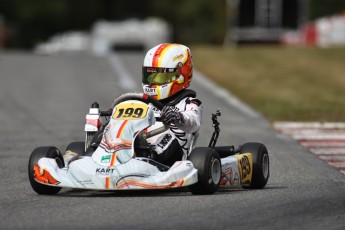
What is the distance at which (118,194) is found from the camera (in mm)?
9617

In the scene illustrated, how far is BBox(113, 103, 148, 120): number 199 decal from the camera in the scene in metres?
9.60

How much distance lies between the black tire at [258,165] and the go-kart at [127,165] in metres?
0.25

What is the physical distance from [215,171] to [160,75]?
1.08 m

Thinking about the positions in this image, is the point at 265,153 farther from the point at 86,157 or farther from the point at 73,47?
the point at 73,47

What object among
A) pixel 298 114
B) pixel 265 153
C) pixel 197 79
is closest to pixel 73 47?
pixel 197 79

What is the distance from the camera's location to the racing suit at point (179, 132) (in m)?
9.85

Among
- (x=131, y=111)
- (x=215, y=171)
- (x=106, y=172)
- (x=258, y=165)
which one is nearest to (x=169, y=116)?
(x=131, y=111)

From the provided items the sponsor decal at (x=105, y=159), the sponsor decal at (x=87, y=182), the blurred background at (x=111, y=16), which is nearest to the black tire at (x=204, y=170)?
the sponsor decal at (x=105, y=159)

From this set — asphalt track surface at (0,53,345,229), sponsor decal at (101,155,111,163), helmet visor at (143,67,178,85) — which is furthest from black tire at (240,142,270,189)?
sponsor decal at (101,155,111,163)

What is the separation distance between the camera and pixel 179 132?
10062 millimetres

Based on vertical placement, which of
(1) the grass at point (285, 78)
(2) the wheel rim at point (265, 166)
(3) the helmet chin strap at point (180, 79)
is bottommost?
(1) the grass at point (285, 78)

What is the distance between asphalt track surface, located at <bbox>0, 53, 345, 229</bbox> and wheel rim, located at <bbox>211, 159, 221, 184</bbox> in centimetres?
12

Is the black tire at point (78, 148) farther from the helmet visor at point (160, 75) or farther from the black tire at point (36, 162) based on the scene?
the helmet visor at point (160, 75)

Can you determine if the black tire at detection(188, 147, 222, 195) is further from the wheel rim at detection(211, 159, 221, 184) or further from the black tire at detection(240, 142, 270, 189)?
the black tire at detection(240, 142, 270, 189)
